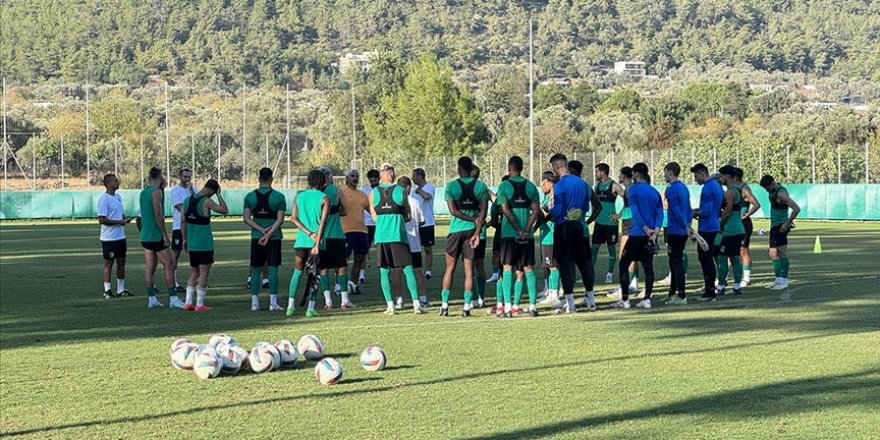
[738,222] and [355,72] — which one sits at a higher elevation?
[355,72]

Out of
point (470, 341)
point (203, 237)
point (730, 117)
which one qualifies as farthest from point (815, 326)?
point (730, 117)

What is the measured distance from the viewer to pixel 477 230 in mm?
16938

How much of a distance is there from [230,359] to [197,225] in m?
6.47

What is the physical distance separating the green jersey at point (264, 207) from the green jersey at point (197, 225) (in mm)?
616

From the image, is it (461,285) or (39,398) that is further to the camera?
(461,285)

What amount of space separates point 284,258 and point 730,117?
110332mm

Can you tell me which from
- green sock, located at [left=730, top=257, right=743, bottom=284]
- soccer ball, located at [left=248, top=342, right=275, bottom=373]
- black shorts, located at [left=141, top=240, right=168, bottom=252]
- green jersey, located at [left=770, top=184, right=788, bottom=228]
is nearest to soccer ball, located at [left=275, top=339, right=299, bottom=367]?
soccer ball, located at [left=248, top=342, right=275, bottom=373]

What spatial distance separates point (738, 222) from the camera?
20.0 meters

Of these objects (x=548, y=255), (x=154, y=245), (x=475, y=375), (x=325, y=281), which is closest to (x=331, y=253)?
(x=325, y=281)

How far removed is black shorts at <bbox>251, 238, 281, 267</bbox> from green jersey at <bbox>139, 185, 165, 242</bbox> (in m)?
1.84

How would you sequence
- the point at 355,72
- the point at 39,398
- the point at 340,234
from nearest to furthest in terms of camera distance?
the point at 39,398
the point at 340,234
the point at 355,72

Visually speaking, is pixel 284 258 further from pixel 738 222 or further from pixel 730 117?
pixel 730 117

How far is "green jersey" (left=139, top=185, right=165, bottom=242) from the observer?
63.0 feet

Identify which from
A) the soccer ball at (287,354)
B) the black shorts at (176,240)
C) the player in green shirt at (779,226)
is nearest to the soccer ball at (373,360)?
the soccer ball at (287,354)
